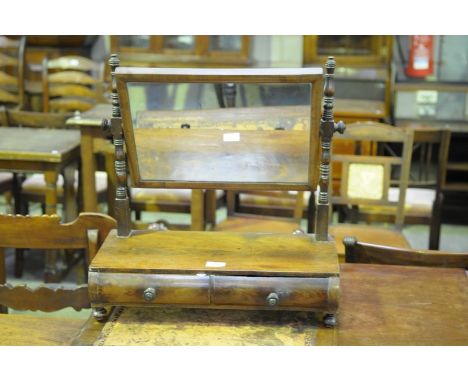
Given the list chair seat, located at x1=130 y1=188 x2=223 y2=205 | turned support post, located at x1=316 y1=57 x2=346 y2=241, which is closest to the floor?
chair seat, located at x1=130 y1=188 x2=223 y2=205

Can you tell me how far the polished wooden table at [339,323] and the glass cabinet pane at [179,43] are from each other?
3.54 m

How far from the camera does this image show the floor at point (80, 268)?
3.45 meters

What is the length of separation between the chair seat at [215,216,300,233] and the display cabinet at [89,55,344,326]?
113cm

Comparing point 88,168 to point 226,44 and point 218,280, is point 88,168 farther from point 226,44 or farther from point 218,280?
point 226,44

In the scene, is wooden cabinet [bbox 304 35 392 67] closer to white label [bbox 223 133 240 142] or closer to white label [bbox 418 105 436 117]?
white label [bbox 418 105 436 117]

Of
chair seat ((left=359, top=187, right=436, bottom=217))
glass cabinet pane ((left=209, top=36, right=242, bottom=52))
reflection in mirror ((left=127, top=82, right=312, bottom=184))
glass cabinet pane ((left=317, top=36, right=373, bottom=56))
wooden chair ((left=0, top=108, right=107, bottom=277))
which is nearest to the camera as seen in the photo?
reflection in mirror ((left=127, top=82, right=312, bottom=184))

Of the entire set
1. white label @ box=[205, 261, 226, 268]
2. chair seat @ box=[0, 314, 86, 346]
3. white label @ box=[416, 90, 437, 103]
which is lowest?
chair seat @ box=[0, 314, 86, 346]

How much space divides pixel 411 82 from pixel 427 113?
285mm

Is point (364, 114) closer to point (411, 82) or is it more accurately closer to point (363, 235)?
point (411, 82)

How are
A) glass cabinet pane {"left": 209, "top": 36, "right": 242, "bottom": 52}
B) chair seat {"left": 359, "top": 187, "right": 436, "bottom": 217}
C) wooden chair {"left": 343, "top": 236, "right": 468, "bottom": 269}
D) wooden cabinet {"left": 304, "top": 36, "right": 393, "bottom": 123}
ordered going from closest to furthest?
wooden chair {"left": 343, "top": 236, "right": 468, "bottom": 269} → chair seat {"left": 359, "top": 187, "right": 436, "bottom": 217} → wooden cabinet {"left": 304, "top": 36, "right": 393, "bottom": 123} → glass cabinet pane {"left": 209, "top": 36, "right": 242, "bottom": 52}

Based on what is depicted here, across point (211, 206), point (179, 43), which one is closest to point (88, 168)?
point (211, 206)

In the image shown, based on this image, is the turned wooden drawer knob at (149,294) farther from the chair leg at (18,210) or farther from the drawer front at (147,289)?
the chair leg at (18,210)

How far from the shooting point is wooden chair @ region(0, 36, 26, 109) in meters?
4.59

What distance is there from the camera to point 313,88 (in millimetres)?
1661
